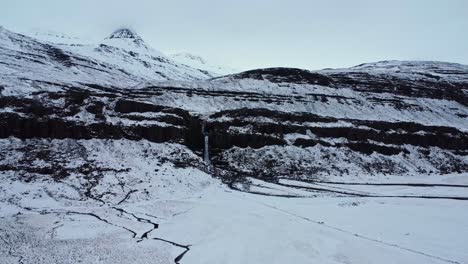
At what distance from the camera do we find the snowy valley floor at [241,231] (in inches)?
755

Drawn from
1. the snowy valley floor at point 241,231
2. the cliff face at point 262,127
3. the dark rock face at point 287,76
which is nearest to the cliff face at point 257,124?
the cliff face at point 262,127

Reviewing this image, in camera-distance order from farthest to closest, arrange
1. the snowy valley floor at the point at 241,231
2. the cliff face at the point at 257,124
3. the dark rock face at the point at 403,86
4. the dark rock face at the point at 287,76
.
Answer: the dark rock face at the point at 403,86 → the dark rock face at the point at 287,76 → the cliff face at the point at 257,124 → the snowy valley floor at the point at 241,231

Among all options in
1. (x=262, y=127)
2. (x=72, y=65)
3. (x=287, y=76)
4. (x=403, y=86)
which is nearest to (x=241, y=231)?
(x=262, y=127)

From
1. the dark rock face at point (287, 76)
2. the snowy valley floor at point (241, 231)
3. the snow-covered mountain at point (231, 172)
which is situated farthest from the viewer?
the dark rock face at point (287, 76)

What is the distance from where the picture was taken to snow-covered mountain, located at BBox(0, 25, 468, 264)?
21.0 m

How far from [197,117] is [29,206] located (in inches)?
1155

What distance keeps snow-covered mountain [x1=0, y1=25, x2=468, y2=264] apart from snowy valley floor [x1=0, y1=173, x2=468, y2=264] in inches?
5.0

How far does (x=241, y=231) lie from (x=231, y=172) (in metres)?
20.7

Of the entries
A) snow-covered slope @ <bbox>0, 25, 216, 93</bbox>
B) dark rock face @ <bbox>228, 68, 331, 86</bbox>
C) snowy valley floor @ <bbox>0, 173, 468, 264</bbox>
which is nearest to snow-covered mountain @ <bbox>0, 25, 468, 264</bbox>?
snowy valley floor @ <bbox>0, 173, 468, 264</bbox>

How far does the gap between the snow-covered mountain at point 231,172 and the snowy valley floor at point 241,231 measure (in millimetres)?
126

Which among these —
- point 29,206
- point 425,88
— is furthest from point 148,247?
point 425,88

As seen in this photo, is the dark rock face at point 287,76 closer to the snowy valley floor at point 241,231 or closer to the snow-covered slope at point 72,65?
the snow-covered slope at point 72,65

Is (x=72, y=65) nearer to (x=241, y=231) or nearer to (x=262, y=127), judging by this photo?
(x=262, y=127)

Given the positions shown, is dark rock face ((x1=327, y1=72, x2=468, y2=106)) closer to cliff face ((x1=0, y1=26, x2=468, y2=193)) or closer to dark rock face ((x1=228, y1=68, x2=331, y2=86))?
dark rock face ((x1=228, y1=68, x2=331, y2=86))
